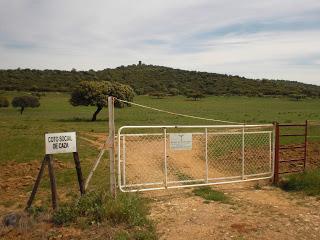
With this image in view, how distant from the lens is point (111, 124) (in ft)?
28.1

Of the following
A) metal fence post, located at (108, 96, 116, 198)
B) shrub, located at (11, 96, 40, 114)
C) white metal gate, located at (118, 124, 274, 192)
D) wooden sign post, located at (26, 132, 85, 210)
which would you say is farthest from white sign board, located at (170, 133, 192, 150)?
shrub, located at (11, 96, 40, 114)

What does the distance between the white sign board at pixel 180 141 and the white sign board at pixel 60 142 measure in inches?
105

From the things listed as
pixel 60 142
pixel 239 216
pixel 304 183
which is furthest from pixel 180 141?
pixel 304 183

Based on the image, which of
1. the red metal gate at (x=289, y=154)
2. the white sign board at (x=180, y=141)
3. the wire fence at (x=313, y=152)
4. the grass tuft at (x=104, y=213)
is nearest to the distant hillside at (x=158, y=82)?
the wire fence at (x=313, y=152)

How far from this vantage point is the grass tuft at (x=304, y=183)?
10875 mm

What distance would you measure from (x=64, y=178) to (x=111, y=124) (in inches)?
171

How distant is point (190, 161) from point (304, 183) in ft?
15.0

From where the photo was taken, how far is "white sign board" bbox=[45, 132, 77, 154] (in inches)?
335

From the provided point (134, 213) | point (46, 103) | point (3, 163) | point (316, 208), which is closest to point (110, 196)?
point (134, 213)

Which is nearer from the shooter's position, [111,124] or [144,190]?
[111,124]

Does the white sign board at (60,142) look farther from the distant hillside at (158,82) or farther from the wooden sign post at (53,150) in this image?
the distant hillside at (158,82)

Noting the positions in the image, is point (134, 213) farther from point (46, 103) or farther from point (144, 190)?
point (46, 103)

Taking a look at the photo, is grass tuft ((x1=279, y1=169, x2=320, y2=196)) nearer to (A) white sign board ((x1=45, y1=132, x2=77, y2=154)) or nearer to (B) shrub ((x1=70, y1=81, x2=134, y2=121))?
(A) white sign board ((x1=45, y1=132, x2=77, y2=154))

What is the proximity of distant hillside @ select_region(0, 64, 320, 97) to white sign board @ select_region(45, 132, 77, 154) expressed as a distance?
55639mm
